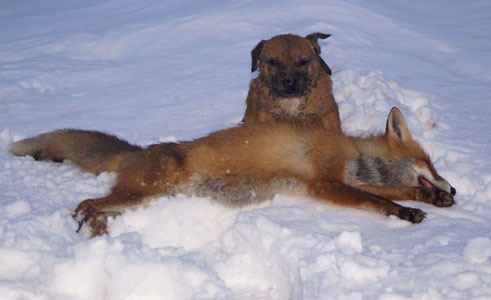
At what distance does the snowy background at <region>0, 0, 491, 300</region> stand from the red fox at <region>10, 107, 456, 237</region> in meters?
0.14

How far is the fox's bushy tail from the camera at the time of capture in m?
4.18

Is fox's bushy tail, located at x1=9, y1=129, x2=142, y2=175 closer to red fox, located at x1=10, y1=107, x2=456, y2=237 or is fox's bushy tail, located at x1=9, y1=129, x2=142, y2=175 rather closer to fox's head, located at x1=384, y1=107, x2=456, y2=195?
red fox, located at x1=10, y1=107, x2=456, y2=237

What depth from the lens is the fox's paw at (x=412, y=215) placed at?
3.28 m

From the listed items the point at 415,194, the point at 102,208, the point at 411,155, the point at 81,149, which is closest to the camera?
the point at 102,208

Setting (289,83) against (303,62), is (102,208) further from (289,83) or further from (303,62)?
(303,62)

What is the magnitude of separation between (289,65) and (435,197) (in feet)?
6.98

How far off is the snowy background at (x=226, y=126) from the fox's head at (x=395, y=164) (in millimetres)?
368

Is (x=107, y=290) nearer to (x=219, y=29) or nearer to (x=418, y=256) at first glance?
(x=418, y=256)

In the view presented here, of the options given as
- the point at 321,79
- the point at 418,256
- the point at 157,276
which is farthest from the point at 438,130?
the point at 157,276

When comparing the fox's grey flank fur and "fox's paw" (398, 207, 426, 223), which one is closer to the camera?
"fox's paw" (398, 207, 426, 223)

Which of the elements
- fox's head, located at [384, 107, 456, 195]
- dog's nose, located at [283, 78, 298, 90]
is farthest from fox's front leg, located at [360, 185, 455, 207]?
dog's nose, located at [283, 78, 298, 90]

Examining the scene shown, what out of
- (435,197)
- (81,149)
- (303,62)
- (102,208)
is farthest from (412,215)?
(81,149)

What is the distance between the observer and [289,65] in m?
5.03

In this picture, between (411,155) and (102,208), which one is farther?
(411,155)
